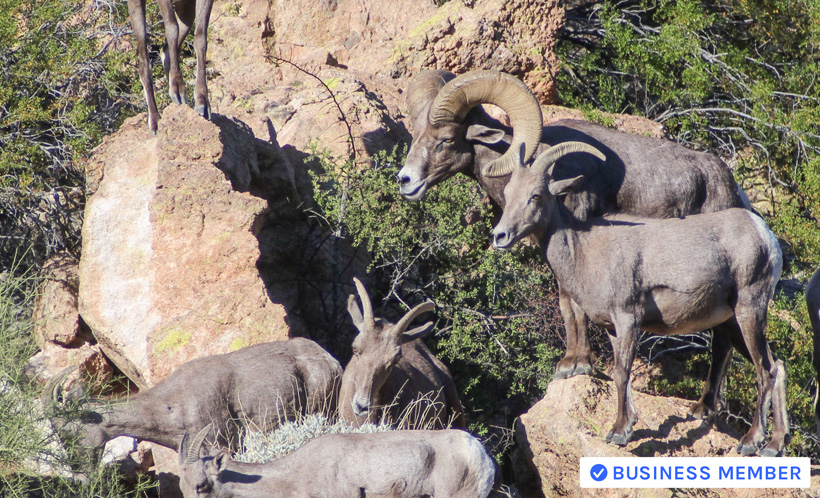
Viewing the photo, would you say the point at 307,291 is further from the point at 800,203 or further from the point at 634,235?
the point at 800,203

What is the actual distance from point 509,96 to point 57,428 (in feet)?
14.9

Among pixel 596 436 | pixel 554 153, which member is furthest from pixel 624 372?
pixel 554 153

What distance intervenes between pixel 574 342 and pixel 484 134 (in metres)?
2.01

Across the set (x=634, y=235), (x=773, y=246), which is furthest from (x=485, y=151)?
(x=773, y=246)

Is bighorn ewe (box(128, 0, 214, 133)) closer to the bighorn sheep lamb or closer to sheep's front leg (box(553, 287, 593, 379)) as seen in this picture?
sheep's front leg (box(553, 287, 593, 379))

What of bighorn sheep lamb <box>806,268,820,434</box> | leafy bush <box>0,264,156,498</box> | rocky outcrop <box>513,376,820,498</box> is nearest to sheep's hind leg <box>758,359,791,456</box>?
rocky outcrop <box>513,376,820,498</box>

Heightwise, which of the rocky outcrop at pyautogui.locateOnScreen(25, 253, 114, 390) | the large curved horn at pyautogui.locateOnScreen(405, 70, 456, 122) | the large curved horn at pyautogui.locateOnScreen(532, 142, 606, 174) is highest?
the large curved horn at pyautogui.locateOnScreen(405, 70, 456, 122)

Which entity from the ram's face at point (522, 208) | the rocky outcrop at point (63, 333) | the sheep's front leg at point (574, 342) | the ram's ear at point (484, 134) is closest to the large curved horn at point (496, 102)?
the ram's ear at point (484, 134)

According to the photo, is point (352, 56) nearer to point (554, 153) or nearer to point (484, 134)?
point (484, 134)

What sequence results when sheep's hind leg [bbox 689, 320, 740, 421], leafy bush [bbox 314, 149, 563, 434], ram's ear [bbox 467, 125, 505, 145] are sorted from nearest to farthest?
sheep's hind leg [bbox 689, 320, 740, 421], ram's ear [bbox 467, 125, 505, 145], leafy bush [bbox 314, 149, 563, 434]

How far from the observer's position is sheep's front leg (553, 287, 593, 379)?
896 centimetres

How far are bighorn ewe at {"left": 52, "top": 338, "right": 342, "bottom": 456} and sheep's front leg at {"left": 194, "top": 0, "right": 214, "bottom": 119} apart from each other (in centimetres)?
256

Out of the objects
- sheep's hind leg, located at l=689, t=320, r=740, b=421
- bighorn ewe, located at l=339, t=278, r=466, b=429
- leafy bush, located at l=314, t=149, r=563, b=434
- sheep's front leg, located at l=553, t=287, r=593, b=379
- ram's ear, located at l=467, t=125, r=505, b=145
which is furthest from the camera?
leafy bush, located at l=314, t=149, r=563, b=434

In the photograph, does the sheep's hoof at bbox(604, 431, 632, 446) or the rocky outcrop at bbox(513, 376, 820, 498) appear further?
the rocky outcrop at bbox(513, 376, 820, 498)
